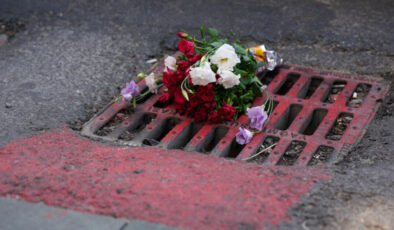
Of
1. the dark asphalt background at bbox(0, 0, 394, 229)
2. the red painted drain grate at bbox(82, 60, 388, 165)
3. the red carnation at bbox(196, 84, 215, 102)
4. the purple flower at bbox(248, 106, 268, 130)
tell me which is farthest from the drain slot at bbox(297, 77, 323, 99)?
the red carnation at bbox(196, 84, 215, 102)

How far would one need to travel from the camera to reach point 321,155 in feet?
7.47

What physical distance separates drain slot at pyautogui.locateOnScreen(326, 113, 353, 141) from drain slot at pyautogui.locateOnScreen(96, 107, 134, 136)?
99 centimetres

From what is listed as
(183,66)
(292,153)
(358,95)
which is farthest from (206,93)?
(358,95)

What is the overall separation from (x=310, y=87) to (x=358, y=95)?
0.28 meters

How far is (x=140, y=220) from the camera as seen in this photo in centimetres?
170

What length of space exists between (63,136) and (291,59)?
143 cm

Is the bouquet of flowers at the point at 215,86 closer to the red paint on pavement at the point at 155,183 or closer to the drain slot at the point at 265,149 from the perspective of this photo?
the drain slot at the point at 265,149

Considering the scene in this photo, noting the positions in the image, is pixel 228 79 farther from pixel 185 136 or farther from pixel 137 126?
pixel 137 126

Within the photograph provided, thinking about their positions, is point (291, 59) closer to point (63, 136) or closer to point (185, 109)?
point (185, 109)

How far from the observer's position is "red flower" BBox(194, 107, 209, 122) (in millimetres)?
2477

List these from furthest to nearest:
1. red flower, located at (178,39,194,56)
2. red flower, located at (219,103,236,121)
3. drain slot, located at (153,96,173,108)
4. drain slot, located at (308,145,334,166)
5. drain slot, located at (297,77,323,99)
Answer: drain slot, located at (297,77,323,99)
drain slot, located at (153,96,173,108)
red flower, located at (178,39,194,56)
red flower, located at (219,103,236,121)
drain slot, located at (308,145,334,166)

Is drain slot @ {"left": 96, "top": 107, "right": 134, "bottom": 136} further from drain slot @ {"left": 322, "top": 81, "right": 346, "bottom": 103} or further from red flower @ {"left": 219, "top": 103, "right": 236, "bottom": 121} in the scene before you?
drain slot @ {"left": 322, "top": 81, "right": 346, "bottom": 103}

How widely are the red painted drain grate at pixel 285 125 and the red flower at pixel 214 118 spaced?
3 centimetres

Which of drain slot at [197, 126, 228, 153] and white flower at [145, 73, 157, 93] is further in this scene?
white flower at [145, 73, 157, 93]
